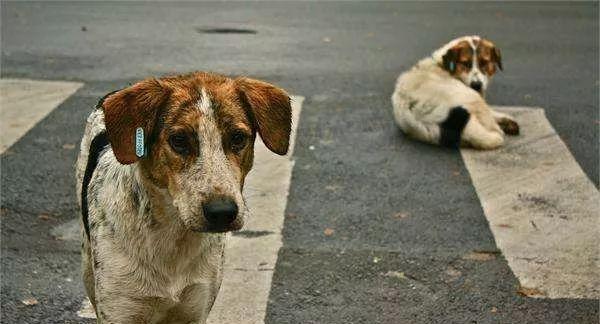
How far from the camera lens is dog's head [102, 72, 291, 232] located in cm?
405

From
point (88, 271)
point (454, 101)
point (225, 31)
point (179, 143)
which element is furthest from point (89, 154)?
point (225, 31)

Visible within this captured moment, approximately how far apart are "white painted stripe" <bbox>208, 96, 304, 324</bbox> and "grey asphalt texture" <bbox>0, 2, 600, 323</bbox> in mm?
98

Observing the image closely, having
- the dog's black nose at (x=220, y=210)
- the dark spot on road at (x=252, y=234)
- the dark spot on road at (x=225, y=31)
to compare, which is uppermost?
the dog's black nose at (x=220, y=210)

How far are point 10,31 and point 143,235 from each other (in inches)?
409

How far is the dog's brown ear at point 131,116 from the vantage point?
4.19 meters

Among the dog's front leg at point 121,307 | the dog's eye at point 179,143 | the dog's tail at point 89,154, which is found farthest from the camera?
the dog's tail at point 89,154

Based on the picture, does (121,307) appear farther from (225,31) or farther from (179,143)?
(225,31)

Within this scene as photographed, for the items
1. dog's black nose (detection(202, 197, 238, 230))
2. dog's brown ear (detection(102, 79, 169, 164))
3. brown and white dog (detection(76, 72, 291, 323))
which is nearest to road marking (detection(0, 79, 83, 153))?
brown and white dog (detection(76, 72, 291, 323))

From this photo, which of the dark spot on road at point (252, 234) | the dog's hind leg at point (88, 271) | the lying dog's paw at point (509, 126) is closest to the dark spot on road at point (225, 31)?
the lying dog's paw at point (509, 126)

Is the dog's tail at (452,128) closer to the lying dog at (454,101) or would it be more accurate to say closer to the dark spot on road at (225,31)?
the lying dog at (454,101)

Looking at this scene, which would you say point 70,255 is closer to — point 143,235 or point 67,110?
point 143,235

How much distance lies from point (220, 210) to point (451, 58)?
6.44m

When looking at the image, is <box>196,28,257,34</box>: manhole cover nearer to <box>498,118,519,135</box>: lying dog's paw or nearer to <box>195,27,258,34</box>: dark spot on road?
<box>195,27,258,34</box>: dark spot on road

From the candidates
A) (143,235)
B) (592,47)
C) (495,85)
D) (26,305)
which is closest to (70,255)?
(26,305)
